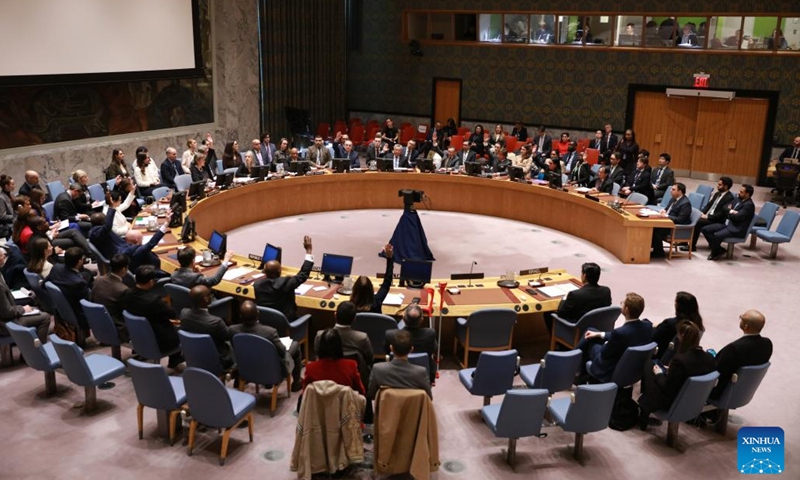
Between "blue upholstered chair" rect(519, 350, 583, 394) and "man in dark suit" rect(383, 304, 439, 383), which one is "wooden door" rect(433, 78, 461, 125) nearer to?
"blue upholstered chair" rect(519, 350, 583, 394)

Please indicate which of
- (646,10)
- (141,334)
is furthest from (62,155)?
(646,10)

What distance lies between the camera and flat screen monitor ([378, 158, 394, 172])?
1428 centimetres

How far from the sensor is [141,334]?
22.1 ft

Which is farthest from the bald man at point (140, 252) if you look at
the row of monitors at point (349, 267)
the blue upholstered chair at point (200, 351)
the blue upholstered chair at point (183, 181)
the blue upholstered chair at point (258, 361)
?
the blue upholstered chair at point (183, 181)

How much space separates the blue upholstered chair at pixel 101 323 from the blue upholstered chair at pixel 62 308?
0.32 meters

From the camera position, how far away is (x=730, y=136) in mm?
17359

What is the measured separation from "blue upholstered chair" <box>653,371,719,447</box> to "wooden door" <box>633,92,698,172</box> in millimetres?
13030

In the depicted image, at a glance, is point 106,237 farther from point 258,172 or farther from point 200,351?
point 258,172

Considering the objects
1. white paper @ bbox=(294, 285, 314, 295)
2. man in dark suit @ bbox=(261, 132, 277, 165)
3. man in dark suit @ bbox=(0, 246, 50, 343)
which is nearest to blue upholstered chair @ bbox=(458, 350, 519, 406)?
white paper @ bbox=(294, 285, 314, 295)

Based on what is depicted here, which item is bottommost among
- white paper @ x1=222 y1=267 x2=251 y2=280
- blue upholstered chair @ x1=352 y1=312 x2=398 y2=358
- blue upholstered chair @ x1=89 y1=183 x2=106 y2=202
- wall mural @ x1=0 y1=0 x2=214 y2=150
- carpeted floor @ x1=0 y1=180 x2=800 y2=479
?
carpeted floor @ x1=0 y1=180 x2=800 y2=479

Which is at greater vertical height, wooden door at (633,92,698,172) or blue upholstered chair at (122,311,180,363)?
wooden door at (633,92,698,172)

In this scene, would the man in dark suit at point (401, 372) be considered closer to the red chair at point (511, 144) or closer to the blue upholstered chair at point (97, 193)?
the blue upholstered chair at point (97, 193)

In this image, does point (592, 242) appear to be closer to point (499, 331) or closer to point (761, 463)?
point (499, 331)

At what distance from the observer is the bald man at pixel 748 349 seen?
6.13 meters
